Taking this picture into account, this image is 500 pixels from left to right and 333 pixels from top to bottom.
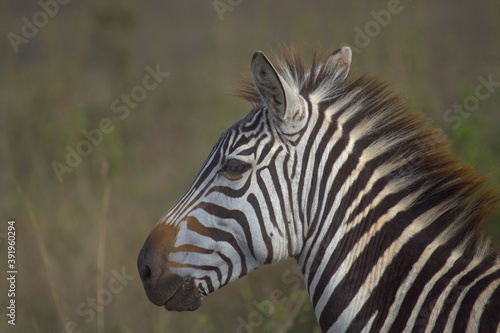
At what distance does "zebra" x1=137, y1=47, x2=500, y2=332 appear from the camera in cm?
266

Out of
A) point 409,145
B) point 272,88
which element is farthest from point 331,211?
point 272,88

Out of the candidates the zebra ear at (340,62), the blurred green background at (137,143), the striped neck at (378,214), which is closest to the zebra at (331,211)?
the striped neck at (378,214)

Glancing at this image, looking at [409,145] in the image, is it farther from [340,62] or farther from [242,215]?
[242,215]

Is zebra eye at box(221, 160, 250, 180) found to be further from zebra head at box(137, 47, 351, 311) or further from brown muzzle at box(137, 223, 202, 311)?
brown muzzle at box(137, 223, 202, 311)

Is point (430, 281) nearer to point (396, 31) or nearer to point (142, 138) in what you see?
point (396, 31)

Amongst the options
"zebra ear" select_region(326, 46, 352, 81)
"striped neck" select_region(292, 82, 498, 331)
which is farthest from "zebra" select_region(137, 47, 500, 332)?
"zebra ear" select_region(326, 46, 352, 81)

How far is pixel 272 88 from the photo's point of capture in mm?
2787

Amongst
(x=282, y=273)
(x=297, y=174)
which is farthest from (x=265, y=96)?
(x=282, y=273)

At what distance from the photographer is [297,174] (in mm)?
2812

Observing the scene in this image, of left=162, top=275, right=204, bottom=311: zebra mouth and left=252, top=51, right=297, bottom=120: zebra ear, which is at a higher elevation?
left=252, top=51, right=297, bottom=120: zebra ear

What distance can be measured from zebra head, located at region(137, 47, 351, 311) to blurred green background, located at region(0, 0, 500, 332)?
0.90 meters

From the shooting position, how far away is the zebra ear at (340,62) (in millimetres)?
3125

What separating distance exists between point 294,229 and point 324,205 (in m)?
0.23

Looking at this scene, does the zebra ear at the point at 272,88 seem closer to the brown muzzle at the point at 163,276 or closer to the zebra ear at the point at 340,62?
the zebra ear at the point at 340,62
